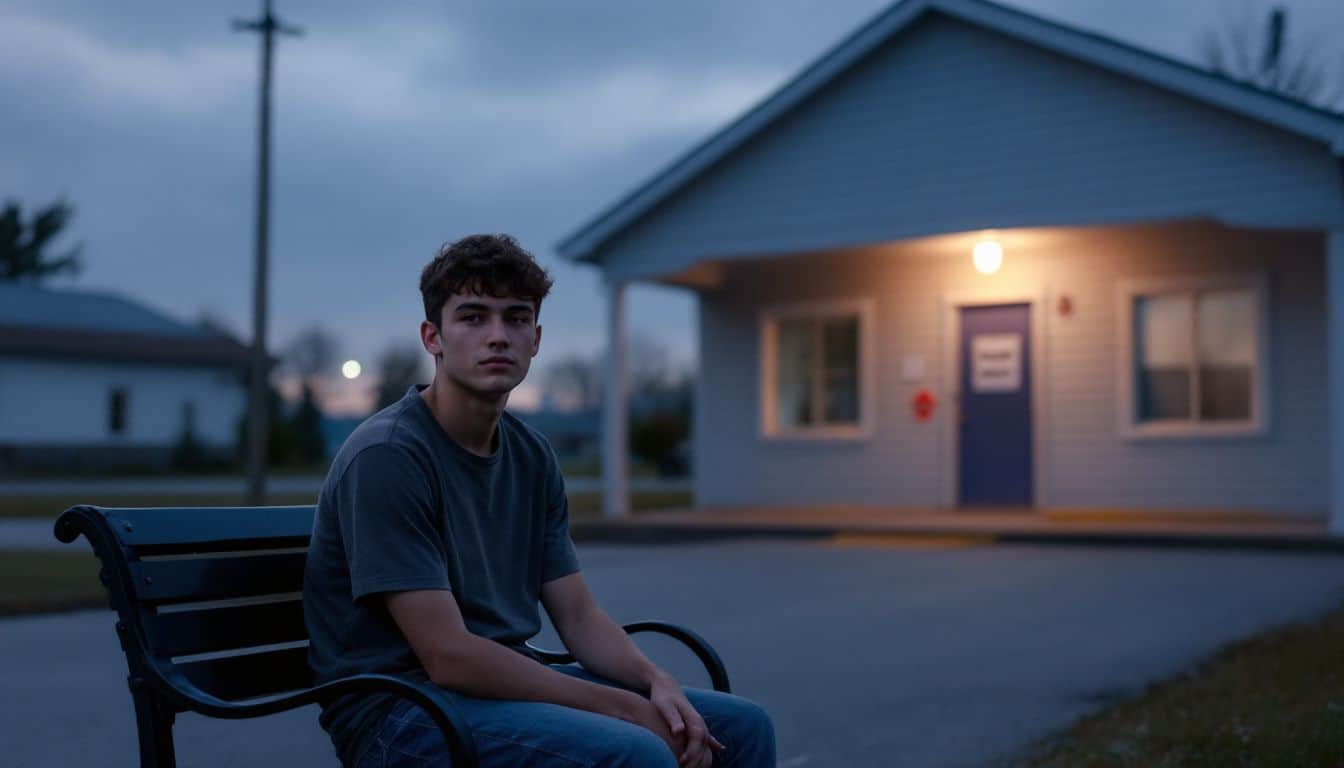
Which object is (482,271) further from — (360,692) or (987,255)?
(987,255)

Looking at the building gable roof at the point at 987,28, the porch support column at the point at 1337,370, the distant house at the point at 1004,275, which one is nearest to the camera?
the porch support column at the point at 1337,370

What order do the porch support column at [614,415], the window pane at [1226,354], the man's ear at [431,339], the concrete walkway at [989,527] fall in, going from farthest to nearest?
the porch support column at [614,415], the window pane at [1226,354], the concrete walkway at [989,527], the man's ear at [431,339]

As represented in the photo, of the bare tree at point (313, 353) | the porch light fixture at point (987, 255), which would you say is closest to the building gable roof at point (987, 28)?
the porch light fixture at point (987, 255)

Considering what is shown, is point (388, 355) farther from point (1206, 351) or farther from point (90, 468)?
point (1206, 351)

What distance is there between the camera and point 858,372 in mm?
18562

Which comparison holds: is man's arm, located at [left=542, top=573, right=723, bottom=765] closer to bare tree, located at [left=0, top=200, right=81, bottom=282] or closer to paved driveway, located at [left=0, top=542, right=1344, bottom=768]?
paved driveway, located at [left=0, top=542, right=1344, bottom=768]

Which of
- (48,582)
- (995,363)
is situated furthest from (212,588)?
(995,363)

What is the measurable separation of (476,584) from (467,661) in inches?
9.7

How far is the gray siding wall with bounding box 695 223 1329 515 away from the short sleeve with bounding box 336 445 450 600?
46.6 ft

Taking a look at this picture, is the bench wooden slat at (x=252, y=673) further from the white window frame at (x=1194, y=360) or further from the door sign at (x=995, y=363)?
the door sign at (x=995, y=363)

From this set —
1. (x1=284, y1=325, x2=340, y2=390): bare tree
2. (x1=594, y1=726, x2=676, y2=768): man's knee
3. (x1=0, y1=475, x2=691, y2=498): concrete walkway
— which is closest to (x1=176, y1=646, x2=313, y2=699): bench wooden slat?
(x1=594, y1=726, x2=676, y2=768): man's knee

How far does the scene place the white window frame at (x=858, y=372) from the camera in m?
18.3

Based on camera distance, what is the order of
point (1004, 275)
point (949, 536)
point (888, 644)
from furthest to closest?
point (1004, 275) → point (949, 536) → point (888, 644)

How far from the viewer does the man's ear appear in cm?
313
